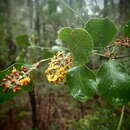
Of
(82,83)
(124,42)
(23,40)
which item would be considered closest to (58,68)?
(82,83)

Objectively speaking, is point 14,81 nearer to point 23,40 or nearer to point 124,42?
point 124,42

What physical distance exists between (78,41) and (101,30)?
0.10 m

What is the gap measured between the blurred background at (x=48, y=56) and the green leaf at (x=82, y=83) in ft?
0.60

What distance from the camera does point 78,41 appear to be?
1.70ft

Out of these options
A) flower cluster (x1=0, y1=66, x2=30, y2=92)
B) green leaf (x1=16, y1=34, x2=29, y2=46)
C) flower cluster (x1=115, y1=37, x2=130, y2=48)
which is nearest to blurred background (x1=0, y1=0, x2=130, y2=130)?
green leaf (x1=16, y1=34, x2=29, y2=46)

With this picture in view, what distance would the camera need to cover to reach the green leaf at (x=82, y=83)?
0.59 metres

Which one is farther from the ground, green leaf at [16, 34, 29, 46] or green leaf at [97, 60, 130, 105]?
green leaf at [16, 34, 29, 46]

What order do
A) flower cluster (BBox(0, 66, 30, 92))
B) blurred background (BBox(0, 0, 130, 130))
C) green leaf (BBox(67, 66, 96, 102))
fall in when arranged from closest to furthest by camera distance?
flower cluster (BBox(0, 66, 30, 92)) → green leaf (BBox(67, 66, 96, 102)) → blurred background (BBox(0, 0, 130, 130))

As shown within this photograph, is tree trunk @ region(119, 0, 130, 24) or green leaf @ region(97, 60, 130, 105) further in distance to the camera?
tree trunk @ region(119, 0, 130, 24)

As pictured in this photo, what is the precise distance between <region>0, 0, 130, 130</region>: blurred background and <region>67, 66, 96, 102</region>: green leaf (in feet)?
0.60

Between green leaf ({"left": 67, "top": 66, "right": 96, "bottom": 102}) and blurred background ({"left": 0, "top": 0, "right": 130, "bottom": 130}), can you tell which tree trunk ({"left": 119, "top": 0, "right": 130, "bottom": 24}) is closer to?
blurred background ({"left": 0, "top": 0, "right": 130, "bottom": 130})

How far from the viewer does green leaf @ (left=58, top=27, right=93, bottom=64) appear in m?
0.51

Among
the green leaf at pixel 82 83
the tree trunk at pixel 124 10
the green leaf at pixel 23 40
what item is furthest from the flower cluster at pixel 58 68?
the tree trunk at pixel 124 10

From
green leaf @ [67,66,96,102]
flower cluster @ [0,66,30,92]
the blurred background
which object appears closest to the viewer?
flower cluster @ [0,66,30,92]
